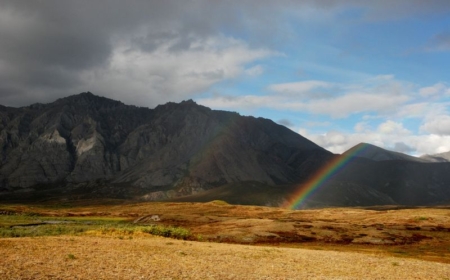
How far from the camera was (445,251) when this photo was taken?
6344cm

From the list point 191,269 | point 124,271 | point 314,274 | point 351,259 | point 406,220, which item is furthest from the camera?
point 406,220

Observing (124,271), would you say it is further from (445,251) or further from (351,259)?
(445,251)

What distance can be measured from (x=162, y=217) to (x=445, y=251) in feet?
303

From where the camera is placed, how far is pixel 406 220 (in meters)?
122

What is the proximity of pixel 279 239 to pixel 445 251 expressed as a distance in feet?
94.6

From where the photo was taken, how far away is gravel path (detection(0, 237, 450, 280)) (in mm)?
24127

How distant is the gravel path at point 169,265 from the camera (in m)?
24.1

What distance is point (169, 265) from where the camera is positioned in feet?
94.8

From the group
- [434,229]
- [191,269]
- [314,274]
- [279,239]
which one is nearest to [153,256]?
[191,269]

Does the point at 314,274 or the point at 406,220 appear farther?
the point at 406,220

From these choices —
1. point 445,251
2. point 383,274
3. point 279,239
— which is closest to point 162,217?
point 279,239

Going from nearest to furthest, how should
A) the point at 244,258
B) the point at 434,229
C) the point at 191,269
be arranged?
the point at 191,269 < the point at 244,258 < the point at 434,229

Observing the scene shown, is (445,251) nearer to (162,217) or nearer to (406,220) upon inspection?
(406,220)

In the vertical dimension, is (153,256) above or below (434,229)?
above
